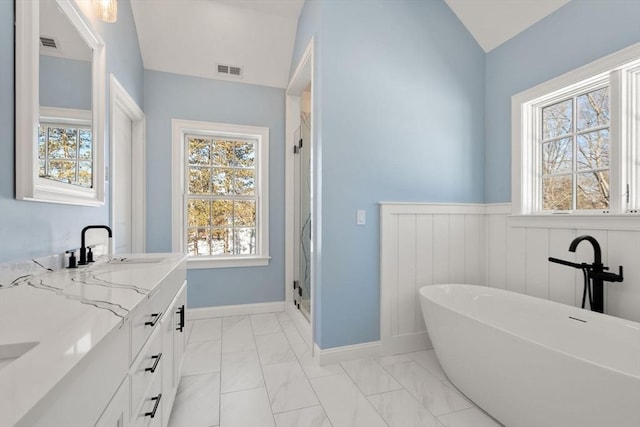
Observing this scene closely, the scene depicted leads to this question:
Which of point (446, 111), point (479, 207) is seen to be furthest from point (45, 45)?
point (479, 207)

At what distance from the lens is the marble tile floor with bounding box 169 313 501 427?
1.59m

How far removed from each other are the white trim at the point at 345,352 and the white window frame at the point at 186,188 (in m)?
1.37

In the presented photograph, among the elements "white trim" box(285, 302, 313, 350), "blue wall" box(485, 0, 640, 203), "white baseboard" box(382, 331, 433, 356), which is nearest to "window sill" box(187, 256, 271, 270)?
"white trim" box(285, 302, 313, 350)

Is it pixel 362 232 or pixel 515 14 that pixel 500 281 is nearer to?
pixel 362 232

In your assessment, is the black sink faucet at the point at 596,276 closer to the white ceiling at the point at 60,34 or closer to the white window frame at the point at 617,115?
the white window frame at the point at 617,115

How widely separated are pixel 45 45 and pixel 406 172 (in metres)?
2.29

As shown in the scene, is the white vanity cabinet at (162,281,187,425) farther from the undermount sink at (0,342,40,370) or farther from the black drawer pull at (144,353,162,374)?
the undermount sink at (0,342,40,370)

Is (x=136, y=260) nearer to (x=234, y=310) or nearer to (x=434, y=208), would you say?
(x=234, y=310)

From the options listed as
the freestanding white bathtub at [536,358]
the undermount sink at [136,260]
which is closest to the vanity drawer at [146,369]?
the undermount sink at [136,260]

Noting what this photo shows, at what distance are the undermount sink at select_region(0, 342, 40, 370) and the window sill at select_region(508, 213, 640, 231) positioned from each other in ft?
8.81

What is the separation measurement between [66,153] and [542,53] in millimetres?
3262

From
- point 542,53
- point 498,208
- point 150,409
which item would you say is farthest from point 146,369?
point 542,53

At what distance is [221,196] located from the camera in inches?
129

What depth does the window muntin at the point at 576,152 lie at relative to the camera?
78.3 inches
